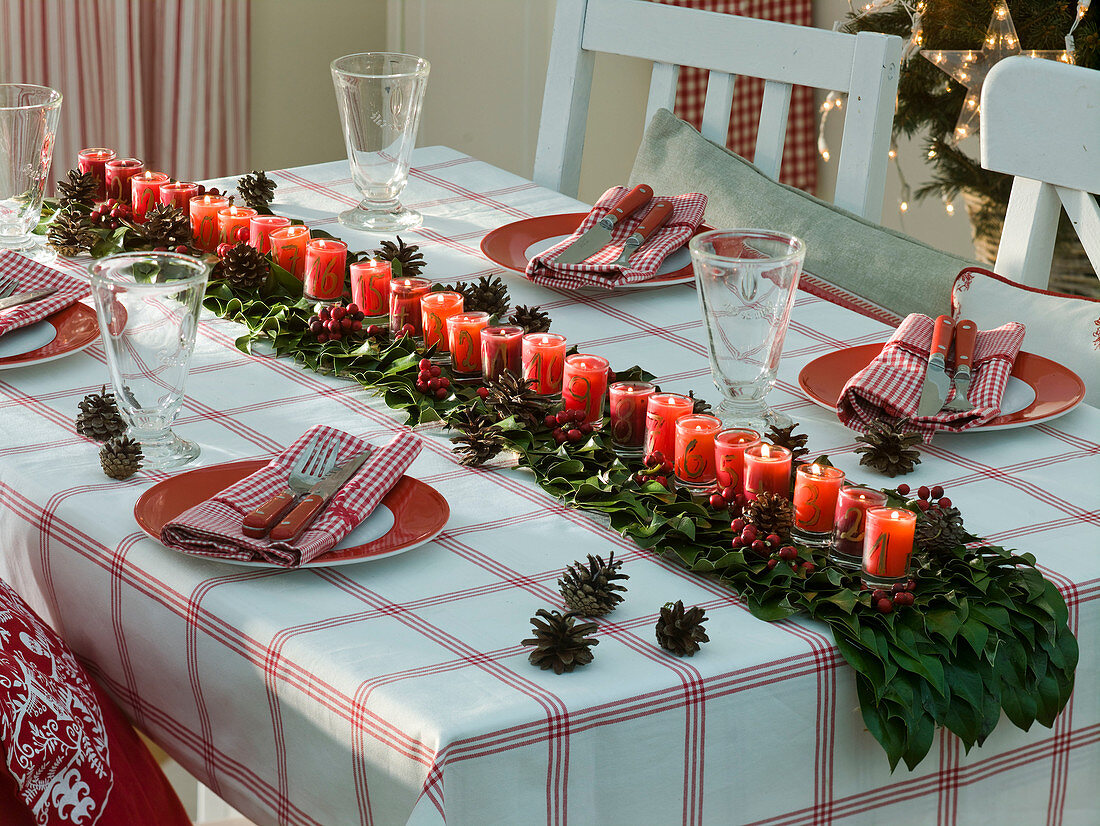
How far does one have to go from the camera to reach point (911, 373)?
1.27 meters

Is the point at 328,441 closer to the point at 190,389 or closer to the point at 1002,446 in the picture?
the point at 190,389

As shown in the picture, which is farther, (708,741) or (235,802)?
(235,802)

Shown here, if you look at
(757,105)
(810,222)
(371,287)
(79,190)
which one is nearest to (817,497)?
(371,287)

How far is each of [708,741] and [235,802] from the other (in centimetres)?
34

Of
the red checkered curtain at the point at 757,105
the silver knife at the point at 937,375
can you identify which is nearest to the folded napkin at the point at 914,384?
the silver knife at the point at 937,375

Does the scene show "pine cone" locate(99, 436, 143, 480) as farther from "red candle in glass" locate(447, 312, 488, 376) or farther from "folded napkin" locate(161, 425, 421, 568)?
"red candle in glass" locate(447, 312, 488, 376)

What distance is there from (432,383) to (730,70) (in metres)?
0.89

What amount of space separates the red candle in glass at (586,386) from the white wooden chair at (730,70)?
29.6 inches

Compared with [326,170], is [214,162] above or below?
below

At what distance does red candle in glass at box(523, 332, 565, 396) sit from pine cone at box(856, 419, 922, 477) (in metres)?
0.28

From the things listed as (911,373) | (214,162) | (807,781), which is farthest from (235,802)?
(214,162)

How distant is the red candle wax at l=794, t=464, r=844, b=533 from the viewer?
1015mm

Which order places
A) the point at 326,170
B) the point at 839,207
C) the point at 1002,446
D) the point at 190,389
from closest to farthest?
the point at 1002,446
the point at 190,389
the point at 839,207
the point at 326,170

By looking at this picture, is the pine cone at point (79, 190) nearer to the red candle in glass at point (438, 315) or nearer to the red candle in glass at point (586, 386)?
the red candle in glass at point (438, 315)
